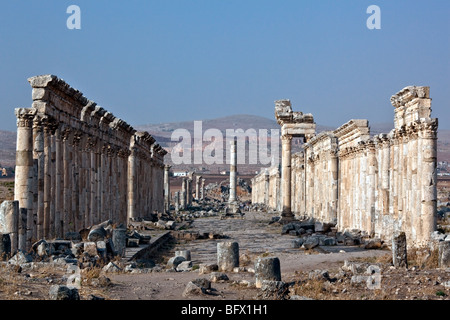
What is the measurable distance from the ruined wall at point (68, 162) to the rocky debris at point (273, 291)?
9252 mm

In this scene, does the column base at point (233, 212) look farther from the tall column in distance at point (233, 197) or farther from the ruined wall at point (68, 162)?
the ruined wall at point (68, 162)

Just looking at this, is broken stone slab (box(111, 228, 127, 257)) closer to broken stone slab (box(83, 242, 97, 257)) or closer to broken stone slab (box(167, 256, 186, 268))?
broken stone slab (box(167, 256, 186, 268))

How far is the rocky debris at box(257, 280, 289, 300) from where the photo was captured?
1209 centimetres

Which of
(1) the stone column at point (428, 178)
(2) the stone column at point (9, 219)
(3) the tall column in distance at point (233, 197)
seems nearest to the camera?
(2) the stone column at point (9, 219)

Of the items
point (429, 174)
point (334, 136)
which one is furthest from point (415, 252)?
point (334, 136)

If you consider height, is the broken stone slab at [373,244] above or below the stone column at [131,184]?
below

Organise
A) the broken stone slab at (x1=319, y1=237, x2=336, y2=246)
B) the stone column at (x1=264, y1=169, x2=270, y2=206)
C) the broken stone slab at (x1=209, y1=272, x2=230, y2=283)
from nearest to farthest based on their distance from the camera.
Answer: the broken stone slab at (x1=209, y1=272, x2=230, y2=283) < the broken stone slab at (x1=319, y1=237, x2=336, y2=246) < the stone column at (x1=264, y1=169, x2=270, y2=206)

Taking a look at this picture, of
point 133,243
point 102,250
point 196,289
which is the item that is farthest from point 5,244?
point 133,243

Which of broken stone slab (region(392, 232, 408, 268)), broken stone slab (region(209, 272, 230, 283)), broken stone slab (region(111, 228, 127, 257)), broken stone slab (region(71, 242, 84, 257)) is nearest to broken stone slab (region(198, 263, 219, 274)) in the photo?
broken stone slab (region(209, 272, 230, 283))

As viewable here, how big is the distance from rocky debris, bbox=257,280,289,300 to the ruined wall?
925cm

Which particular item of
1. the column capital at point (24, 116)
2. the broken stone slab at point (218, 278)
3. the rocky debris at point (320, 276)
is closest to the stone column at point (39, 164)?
the column capital at point (24, 116)

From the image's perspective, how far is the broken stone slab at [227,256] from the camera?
17.0m

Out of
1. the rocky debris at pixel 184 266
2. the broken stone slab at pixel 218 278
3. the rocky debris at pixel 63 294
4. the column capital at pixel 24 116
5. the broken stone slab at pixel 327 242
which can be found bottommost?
the rocky debris at pixel 184 266
